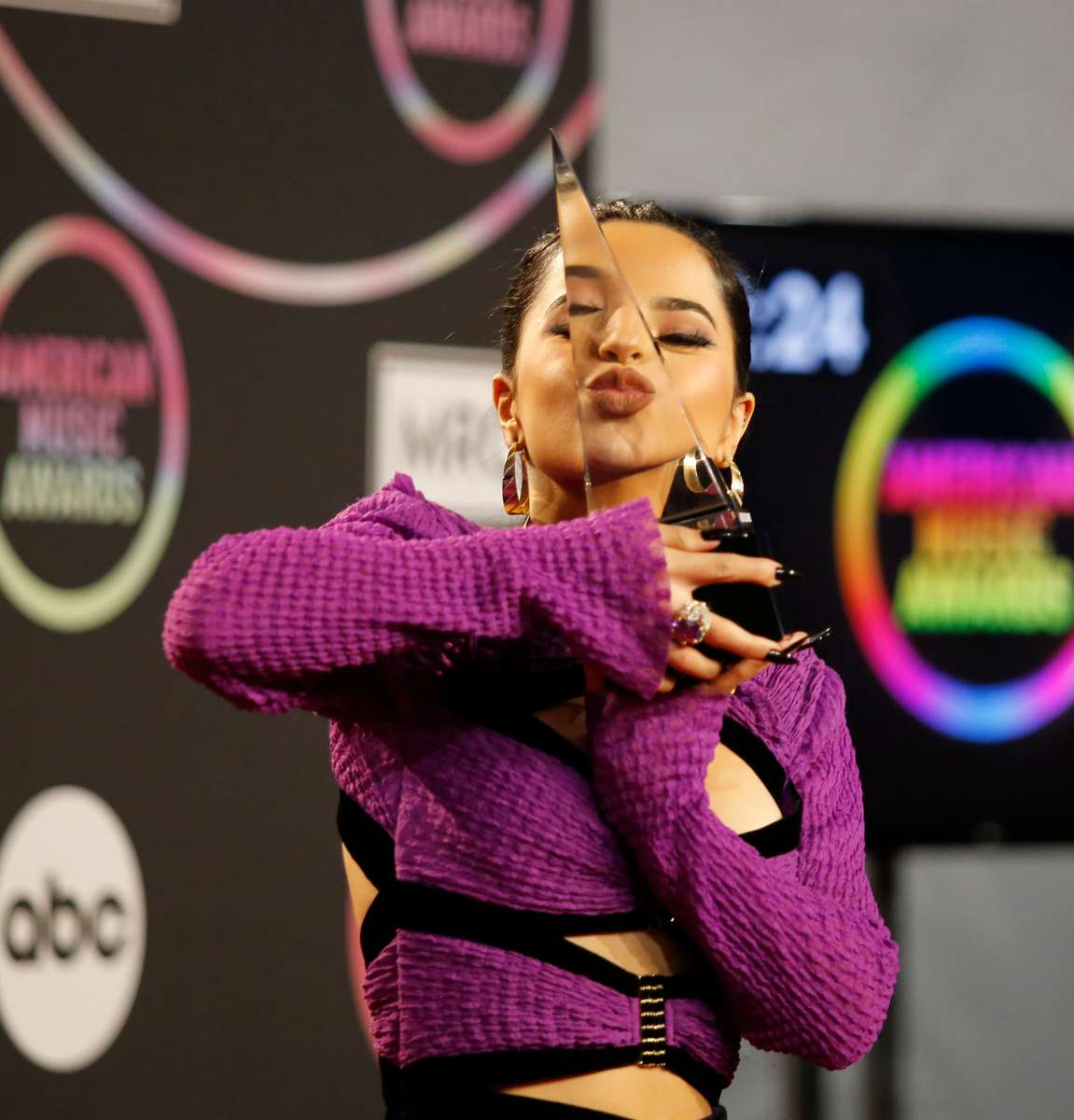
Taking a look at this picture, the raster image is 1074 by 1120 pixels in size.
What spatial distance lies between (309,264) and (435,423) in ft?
0.83

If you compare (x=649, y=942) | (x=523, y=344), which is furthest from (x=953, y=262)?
(x=649, y=942)

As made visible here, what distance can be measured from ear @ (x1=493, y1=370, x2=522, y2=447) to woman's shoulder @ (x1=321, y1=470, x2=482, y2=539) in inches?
3.2

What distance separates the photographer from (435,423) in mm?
2072

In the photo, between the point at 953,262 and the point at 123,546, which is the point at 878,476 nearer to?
the point at 953,262

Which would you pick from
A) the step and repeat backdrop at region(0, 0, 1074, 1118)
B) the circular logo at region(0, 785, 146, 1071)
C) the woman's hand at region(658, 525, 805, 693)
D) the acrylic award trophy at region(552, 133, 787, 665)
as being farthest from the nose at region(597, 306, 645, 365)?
the circular logo at region(0, 785, 146, 1071)

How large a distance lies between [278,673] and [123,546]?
1204 millimetres

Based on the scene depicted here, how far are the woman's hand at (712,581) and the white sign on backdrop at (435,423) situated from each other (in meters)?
1.25

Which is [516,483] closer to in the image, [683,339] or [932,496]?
[683,339]

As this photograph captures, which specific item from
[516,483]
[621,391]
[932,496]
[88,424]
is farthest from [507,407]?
[932,496]

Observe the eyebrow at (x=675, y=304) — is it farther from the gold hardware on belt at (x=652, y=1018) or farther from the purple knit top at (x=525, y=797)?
the gold hardware on belt at (x=652, y=1018)

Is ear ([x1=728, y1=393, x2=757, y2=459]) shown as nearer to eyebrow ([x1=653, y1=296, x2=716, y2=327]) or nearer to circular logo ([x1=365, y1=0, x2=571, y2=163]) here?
eyebrow ([x1=653, y1=296, x2=716, y2=327])

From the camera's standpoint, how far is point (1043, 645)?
2.07m

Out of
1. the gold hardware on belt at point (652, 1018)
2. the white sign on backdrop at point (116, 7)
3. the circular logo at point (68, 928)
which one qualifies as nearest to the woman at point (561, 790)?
the gold hardware on belt at point (652, 1018)

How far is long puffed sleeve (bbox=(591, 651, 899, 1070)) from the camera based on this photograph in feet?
2.60
